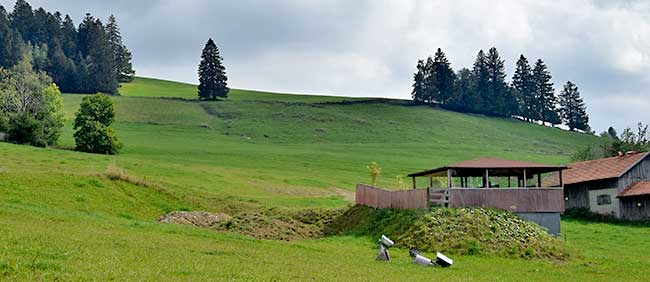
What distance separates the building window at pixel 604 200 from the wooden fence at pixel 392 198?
21.9m

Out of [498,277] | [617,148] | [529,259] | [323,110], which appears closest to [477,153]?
[617,148]

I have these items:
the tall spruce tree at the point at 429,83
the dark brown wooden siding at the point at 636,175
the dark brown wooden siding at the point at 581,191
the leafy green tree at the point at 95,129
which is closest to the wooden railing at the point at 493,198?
the dark brown wooden siding at the point at 636,175

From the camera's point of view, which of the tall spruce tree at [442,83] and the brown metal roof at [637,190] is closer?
the brown metal roof at [637,190]

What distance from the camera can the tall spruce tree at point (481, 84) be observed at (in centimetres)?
15312

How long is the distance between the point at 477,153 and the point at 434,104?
178 feet

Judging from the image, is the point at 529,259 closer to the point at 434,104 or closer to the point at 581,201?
the point at 581,201

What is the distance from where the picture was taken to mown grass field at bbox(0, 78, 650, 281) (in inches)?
647

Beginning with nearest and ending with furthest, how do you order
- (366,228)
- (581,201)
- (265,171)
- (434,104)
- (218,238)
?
(218,238), (366,228), (581,201), (265,171), (434,104)

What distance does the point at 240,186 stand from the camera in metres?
52.9

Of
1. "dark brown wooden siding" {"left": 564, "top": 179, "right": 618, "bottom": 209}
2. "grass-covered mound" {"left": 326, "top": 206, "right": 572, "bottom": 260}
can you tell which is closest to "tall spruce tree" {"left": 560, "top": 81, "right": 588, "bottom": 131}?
"dark brown wooden siding" {"left": 564, "top": 179, "right": 618, "bottom": 209}

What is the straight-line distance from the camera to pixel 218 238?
86.5ft

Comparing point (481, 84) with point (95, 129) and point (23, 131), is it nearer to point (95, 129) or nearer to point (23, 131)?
point (95, 129)

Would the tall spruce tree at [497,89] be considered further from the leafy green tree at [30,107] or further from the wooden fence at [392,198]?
the wooden fence at [392,198]

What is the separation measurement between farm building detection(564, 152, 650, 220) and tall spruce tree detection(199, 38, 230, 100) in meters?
94.6
